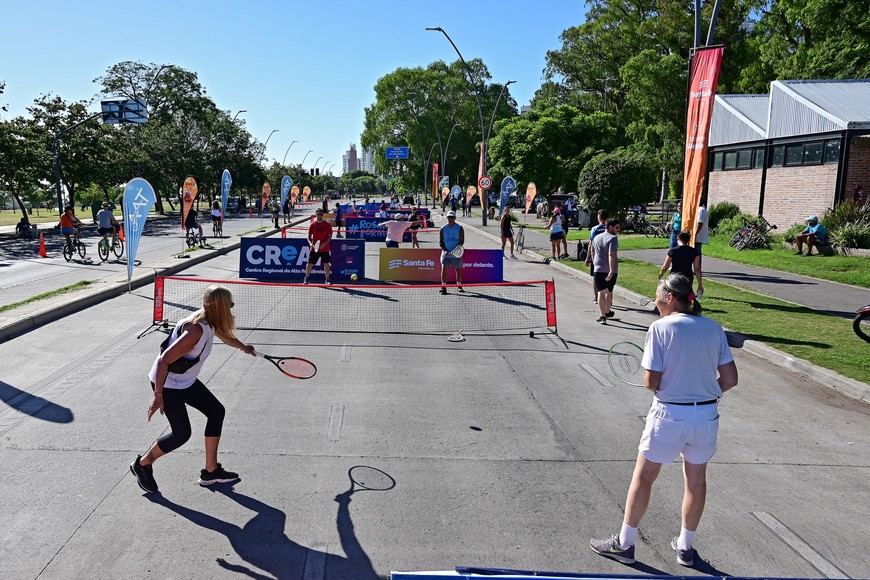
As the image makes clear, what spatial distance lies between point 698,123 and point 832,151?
42.6ft

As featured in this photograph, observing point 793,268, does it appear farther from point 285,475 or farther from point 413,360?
point 285,475

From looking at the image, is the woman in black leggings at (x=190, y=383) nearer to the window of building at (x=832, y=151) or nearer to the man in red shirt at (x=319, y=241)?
the man in red shirt at (x=319, y=241)

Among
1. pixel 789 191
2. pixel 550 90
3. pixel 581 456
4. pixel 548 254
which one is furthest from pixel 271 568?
pixel 550 90

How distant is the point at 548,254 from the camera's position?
78.3ft

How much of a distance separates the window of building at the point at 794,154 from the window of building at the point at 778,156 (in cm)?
27

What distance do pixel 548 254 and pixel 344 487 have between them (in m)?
19.5

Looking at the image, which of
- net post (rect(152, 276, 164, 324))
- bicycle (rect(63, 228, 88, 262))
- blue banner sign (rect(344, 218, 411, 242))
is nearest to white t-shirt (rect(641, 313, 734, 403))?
net post (rect(152, 276, 164, 324))

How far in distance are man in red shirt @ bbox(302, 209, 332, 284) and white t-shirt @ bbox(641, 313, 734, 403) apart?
39.9 feet

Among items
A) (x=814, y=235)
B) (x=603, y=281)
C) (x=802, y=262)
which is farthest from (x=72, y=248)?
(x=814, y=235)

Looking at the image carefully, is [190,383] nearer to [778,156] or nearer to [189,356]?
[189,356]

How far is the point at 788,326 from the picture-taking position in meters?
11.2

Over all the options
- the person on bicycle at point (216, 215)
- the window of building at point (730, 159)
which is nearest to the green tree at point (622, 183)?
the window of building at point (730, 159)

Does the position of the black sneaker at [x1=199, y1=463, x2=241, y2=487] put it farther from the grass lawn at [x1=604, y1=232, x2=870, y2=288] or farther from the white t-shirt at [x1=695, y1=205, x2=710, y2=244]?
the grass lawn at [x1=604, y1=232, x2=870, y2=288]

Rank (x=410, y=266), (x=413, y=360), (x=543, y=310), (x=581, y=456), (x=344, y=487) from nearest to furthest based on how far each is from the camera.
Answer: (x=344, y=487), (x=581, y=456), (x=413, y=360), (x=543, y=310), (x=410, y=266)
